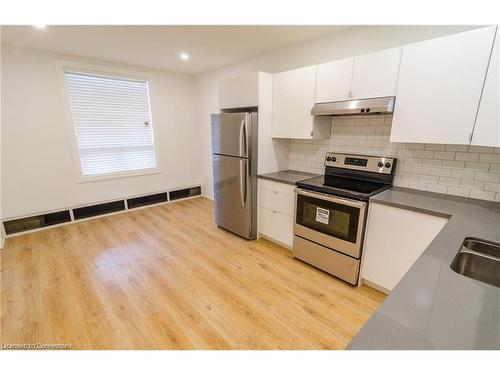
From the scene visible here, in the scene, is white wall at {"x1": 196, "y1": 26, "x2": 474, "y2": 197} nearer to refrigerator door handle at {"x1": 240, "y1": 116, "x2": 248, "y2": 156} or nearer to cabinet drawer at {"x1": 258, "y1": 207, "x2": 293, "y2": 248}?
refrigerator door handle at {"x1": 240, "y1": 116, "x2": 248, "y2": 156}

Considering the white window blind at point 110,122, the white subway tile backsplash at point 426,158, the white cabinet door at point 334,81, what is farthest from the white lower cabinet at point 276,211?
the white window blind at point 110,122

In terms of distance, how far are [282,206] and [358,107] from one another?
1.28 meters

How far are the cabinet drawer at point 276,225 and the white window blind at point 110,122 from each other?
2.54m

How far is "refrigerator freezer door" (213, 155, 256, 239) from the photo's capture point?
2918 millimetres

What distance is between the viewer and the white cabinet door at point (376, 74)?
1900mm

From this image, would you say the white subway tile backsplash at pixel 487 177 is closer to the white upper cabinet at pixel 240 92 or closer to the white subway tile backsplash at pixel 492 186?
the white subway tile backsplash at pixel 492 186

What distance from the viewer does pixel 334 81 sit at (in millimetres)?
2260

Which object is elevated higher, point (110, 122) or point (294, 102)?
point (294, 102)

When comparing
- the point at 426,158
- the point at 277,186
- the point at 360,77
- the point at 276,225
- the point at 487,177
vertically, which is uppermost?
the point at 360,77

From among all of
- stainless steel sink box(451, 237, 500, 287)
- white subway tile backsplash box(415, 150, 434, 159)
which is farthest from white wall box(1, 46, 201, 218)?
stainless steel sink box(451, 237, 500, 287)

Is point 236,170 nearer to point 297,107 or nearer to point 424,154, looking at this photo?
point 297,107

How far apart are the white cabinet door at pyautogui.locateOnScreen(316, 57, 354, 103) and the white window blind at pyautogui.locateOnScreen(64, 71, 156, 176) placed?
3.09 meters

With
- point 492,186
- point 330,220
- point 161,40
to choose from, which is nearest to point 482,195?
point 492,186

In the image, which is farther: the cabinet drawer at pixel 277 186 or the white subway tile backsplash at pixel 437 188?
the cabinet drawer at pixel 277 186
